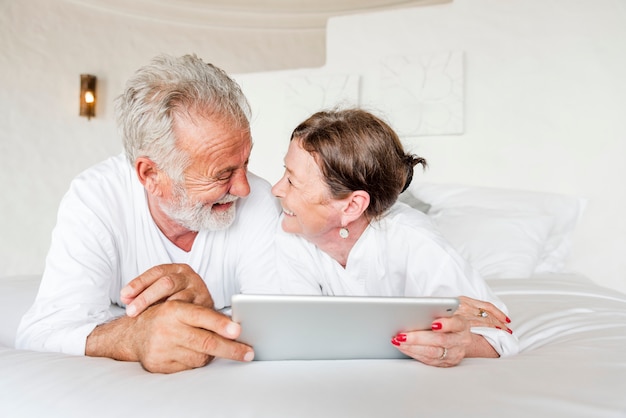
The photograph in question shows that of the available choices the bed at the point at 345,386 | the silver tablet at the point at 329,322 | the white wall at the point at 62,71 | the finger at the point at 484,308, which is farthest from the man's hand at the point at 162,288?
the white wall at the point at 62,71

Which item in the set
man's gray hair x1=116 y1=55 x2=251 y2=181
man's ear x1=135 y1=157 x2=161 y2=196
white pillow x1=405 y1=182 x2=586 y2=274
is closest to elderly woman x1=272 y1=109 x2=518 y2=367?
man's gray hair x1=116 y1=55 x2=251 y2=181

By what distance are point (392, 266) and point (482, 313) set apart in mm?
364

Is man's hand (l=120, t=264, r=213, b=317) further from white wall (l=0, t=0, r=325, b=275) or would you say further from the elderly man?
white wall (l=0, t=0, r=325, b=275)

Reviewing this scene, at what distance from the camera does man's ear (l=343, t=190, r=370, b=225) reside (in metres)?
1.80

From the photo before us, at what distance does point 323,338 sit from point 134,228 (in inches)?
39.0

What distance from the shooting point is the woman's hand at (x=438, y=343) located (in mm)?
1251

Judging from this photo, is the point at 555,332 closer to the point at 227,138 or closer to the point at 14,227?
the point at 227,138

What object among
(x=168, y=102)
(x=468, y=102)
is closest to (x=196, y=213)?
(x=168, y=102)

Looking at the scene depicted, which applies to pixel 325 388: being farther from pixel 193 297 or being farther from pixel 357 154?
pixel 357 154

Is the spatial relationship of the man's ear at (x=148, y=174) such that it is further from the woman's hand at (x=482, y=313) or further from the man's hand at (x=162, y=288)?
the woman's hand at (x=482, y=313)

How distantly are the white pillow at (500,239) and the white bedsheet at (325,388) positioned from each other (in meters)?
1.55

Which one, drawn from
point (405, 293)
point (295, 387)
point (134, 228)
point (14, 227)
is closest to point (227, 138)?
point (134, 228)

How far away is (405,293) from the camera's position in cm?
186

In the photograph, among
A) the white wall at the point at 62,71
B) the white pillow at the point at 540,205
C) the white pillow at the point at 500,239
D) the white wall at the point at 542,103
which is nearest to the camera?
the white pillow at the point at 500,239
